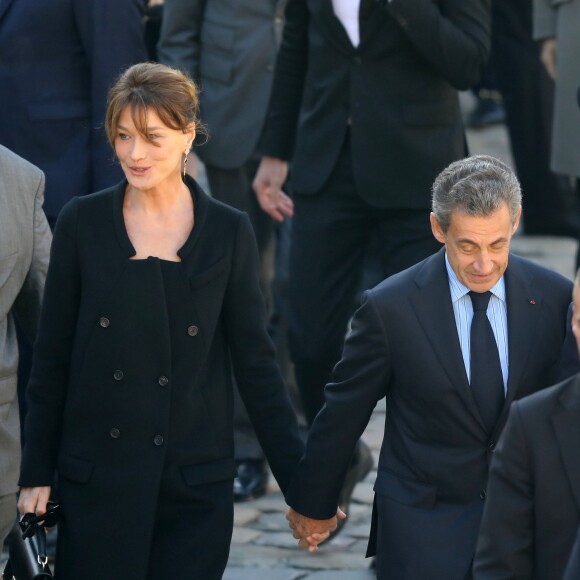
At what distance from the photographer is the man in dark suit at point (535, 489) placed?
3293 mm

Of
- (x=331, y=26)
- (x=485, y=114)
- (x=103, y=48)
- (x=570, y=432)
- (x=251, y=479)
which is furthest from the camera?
(x=485, y=114)

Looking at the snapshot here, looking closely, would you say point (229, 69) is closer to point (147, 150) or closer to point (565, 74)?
point (565, 74)

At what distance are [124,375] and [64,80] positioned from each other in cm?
141

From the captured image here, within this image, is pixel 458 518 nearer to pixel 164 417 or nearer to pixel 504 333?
pixel 504 333

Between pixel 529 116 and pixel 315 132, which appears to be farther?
pixel 529 116

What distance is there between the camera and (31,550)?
4215 mm

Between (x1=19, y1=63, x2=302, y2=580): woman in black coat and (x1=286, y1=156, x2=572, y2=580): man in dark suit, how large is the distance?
32 cm

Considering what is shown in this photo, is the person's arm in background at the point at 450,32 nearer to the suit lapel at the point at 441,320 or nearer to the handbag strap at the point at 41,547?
the suit lapel at the point at 441,320

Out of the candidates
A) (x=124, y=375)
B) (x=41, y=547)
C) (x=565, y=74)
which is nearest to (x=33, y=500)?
(x=41, y=547)

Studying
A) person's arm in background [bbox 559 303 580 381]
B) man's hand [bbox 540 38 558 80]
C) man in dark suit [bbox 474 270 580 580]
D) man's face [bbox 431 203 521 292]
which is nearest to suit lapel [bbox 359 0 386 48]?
man's face [bbox 431 203 521 292]

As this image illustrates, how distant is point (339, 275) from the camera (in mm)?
5484

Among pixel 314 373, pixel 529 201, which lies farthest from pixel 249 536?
pixel 529 201

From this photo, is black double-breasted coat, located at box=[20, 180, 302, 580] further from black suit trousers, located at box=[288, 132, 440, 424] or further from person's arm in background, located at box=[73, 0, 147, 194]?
black suit trousers, located at box=[288, 132, 440, 424]

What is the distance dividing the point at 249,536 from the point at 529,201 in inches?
179
